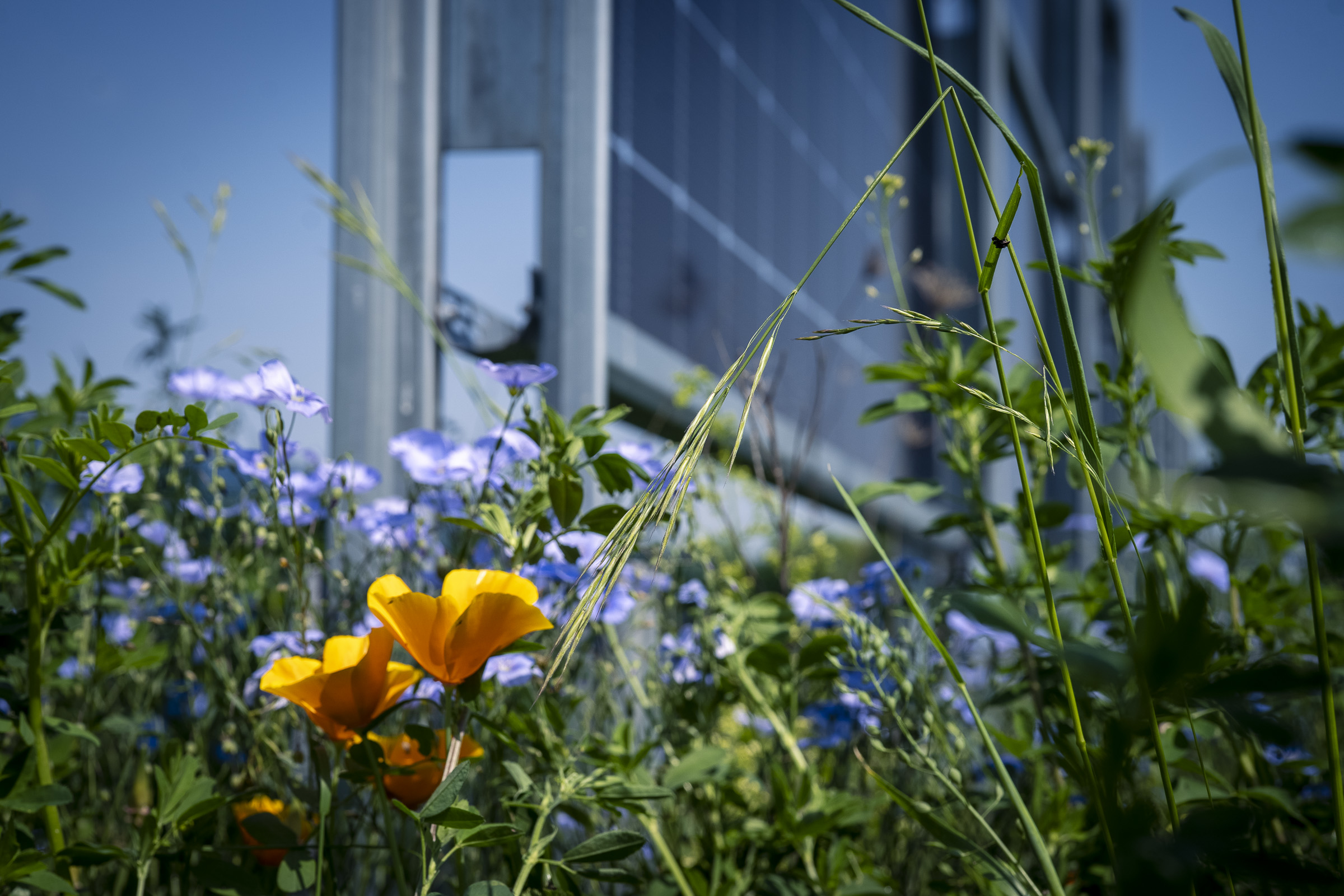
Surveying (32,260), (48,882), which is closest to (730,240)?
(32,260)

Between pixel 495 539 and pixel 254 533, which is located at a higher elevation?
pixel 495 539

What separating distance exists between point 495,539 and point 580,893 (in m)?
0.28

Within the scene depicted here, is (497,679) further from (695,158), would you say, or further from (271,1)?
(695,158)

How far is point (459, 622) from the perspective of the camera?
425 millimetres

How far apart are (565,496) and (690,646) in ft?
1.53

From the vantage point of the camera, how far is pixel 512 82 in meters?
1.60

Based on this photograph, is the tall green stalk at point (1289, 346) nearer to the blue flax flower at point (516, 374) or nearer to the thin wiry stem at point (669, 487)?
the thin wiry stem at point (669, 487)

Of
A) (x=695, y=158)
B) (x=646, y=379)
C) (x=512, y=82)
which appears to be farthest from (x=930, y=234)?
(x=512, y=82)

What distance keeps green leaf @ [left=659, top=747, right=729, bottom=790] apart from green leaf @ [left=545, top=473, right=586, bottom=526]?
237 mm

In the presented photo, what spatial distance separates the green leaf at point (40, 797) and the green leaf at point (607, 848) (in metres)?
0.32

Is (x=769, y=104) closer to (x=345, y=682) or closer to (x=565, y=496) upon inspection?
(x=565, y=496)

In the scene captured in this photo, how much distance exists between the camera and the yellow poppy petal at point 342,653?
0.47 m

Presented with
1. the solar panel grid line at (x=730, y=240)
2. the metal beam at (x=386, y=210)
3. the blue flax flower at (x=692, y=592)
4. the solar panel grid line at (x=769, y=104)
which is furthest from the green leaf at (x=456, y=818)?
the solar panel grid line at (x=769, y=104)

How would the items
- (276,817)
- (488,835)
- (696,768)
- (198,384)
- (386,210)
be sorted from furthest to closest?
(386,210) → (198,384) → (696,768) → (276,817) → (488,835)
